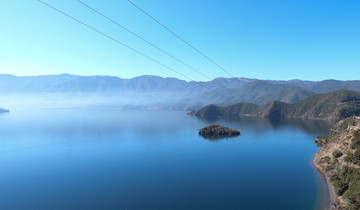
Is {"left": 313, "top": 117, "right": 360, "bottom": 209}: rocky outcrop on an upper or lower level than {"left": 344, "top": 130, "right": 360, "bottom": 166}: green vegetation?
lower

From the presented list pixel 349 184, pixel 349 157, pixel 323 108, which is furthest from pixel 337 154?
pixel 323 108

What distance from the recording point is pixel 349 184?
30.8 m

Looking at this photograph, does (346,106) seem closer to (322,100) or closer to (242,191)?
(322,100)

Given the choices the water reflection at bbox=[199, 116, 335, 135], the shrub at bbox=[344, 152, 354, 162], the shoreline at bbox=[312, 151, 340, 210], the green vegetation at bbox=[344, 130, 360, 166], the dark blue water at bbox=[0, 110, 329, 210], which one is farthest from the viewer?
the water reflection at bbox=[199, 116, 335, 135]

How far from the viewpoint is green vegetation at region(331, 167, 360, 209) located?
26.2m

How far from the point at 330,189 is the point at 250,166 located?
17.8 meters

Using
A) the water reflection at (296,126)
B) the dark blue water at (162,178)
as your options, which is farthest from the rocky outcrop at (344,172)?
the water reflection at (296,126)

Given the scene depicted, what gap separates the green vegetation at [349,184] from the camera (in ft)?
86.0

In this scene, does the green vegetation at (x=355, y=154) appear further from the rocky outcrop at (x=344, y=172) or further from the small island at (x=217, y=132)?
the small island at (x=217, y=132)

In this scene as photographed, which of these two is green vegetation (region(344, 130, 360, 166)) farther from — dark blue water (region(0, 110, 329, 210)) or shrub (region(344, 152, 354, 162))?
dark blue water (region(0, 110, 329, 210))

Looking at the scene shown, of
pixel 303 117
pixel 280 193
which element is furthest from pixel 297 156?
pixel 303 117

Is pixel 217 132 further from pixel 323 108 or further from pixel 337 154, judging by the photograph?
pixel 323 108

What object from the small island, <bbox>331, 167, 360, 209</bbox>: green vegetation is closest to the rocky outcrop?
<bbox>331, 167, 360, 209</bbox>: green vegetation

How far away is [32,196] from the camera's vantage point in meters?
35.2
